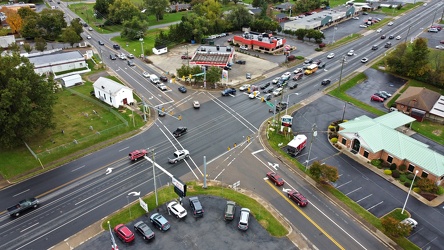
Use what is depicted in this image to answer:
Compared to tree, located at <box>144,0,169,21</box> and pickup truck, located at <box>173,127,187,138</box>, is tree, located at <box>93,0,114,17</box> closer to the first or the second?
tree, located at <box>144,0,169,21</box>

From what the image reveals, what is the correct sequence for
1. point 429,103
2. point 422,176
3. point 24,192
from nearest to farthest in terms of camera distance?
point 24,192, point 422,176, point 429,103

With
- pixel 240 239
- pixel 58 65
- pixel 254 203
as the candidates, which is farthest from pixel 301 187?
pixel 58 65

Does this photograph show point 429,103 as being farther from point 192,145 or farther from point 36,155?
point 36,155

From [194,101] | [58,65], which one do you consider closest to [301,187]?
[194,101]

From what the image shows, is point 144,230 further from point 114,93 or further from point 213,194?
point 114,93

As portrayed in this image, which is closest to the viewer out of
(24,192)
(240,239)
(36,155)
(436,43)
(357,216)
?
(240,239)

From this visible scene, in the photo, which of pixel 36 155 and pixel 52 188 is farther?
pixel 36 155

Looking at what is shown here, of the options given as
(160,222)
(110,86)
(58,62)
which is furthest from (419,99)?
(58,62)

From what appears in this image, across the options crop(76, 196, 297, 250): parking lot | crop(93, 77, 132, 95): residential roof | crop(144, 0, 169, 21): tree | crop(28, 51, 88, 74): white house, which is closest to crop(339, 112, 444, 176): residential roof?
crop(76, 196, 297, 250): parking lot
